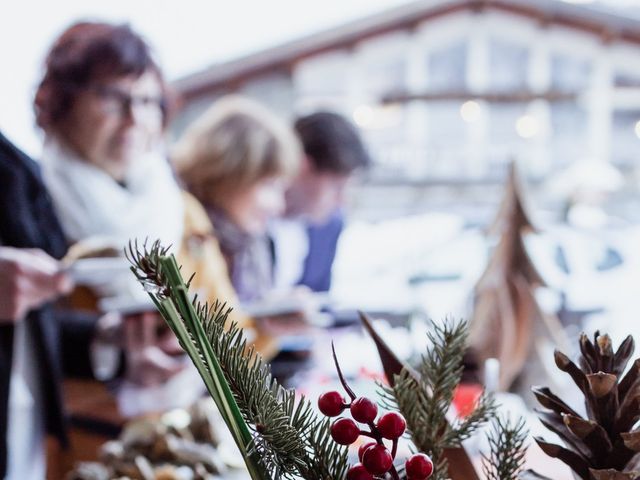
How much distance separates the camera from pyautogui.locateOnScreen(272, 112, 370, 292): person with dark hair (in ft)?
7.20

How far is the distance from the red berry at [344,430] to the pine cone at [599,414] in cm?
10

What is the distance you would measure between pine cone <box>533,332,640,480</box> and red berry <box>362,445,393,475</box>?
88 mm

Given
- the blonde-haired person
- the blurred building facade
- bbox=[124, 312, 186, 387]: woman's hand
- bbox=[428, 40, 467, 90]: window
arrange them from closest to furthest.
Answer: bbox=[124, 312, 186, 387]: woman's hand < the blonde-haired person < the blurred building facade < bbox=[428, 40, 467, 90]: window

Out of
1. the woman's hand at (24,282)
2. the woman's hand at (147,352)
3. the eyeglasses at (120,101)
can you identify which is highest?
the eyeglasses at (120,101)

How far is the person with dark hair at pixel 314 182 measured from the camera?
2.20m

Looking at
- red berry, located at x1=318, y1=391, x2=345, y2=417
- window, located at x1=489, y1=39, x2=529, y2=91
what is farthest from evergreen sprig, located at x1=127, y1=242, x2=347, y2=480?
window, located at x1=489, y1=39, x2=529, y2=91

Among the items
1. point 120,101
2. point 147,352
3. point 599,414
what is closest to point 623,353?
point 599,414

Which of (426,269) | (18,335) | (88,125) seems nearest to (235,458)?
(18,335)

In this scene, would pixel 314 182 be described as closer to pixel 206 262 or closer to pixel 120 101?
pixel 206 262

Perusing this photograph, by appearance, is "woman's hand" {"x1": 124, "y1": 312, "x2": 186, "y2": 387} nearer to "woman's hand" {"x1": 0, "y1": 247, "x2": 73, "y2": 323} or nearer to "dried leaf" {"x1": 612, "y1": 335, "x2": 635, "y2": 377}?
"woman's hand" {"x1": 0, "y1": 247, "x2": 73, "y2": 323}

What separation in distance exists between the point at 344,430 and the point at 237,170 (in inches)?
59.2

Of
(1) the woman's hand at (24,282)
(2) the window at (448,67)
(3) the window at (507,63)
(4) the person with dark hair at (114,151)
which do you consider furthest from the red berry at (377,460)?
(3) the window at (507,63)

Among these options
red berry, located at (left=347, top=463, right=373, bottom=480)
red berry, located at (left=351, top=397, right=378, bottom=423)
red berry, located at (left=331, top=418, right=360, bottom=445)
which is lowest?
red berry, located at (left=347, top=463, right=373, bottom=480)

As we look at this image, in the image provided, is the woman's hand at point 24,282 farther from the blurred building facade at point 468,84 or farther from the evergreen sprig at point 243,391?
the blurred building facade at point 468,84
